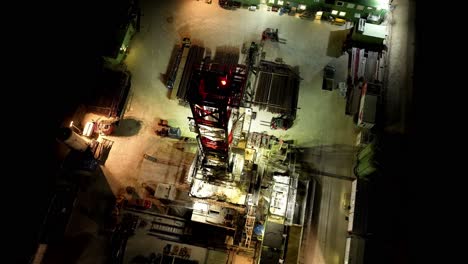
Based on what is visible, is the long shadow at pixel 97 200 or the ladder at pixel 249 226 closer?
the ladder at pixel 249 226

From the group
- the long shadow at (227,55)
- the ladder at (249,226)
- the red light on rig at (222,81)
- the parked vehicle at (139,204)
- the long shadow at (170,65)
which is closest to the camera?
the red light on rig at (222,81)

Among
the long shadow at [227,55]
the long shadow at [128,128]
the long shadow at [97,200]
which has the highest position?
the long shadow at [227,55]

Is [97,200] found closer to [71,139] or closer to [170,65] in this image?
[71,139]

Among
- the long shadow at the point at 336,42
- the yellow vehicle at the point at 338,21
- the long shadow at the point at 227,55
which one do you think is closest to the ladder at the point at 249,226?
the long shadow at the point at 227,55

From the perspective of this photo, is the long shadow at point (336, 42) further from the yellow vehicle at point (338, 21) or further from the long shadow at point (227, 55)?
the long shadow at point (227, 55)

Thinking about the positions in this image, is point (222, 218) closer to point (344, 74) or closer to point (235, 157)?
point (235, 157)

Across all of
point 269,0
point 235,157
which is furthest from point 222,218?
point 269,0

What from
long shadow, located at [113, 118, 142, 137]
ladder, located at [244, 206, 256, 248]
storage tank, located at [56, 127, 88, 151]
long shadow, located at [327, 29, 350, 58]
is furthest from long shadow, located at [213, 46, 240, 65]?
ladder, located at [244, 206, 256, 248]

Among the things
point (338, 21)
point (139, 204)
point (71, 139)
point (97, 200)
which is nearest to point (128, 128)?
point (71, 139)
